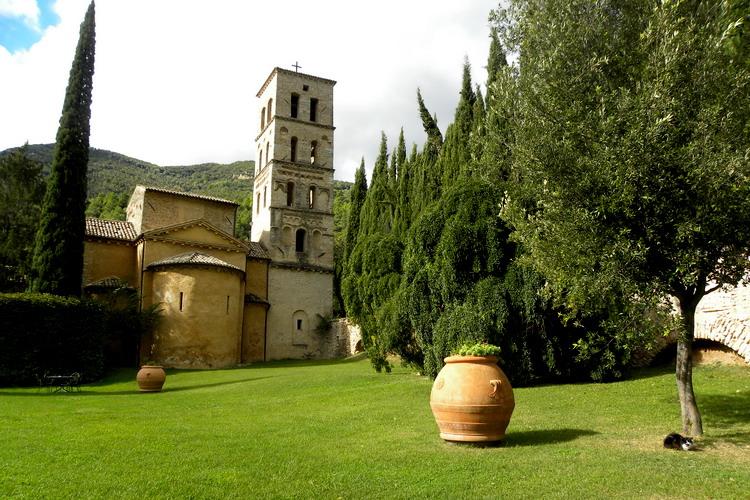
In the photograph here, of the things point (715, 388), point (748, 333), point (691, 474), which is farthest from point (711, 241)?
point (748, 333)

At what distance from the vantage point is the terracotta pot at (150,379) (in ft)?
65.7

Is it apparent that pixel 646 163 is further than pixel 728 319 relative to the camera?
No

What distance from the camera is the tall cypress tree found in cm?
2553

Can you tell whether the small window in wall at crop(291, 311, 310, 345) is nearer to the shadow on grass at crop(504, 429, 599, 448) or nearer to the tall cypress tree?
the tall cypress tree

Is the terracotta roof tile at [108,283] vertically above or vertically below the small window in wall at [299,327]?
above

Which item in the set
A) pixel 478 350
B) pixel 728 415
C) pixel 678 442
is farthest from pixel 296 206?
pixel 678 442

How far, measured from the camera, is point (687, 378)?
9.54 meters

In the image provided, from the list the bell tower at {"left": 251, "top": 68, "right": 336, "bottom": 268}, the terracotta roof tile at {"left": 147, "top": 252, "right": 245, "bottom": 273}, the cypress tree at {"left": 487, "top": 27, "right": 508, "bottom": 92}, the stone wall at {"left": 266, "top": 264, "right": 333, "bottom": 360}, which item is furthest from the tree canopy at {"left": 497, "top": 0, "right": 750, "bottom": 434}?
the bell tower at {"left": 251, "top": 68, "right": 336, "bottom": 268}

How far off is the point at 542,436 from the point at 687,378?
2496 mm

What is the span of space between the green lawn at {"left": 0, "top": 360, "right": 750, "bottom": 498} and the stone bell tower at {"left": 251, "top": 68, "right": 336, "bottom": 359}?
21.7 m

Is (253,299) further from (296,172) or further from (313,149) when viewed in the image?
(313,149)

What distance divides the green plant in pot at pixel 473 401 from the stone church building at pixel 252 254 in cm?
2288

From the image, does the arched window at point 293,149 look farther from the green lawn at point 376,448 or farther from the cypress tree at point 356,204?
the green lawn at point 376,448

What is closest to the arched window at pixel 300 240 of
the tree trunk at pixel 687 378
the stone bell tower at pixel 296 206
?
the stone bell tower at pixel 296 206
